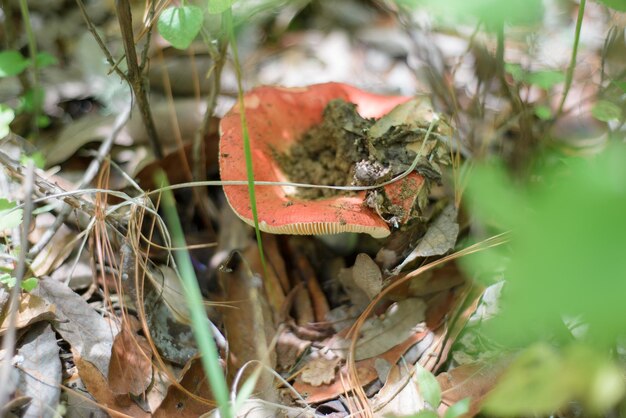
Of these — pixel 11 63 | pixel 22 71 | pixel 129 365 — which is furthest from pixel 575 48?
pixel 22 71

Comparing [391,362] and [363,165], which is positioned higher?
[363,165]

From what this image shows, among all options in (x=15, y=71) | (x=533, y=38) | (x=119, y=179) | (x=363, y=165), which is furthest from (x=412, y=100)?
(x=15, y=71)

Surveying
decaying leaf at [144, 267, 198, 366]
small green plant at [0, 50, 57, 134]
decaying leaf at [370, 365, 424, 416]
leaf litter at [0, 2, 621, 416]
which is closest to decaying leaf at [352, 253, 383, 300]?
leaf litter at [0, 2, 621, 416]

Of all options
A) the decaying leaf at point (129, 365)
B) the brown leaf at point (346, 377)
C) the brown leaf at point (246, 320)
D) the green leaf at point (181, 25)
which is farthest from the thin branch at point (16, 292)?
the brown leaf at point (346, 377)

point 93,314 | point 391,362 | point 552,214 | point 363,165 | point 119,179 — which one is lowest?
point 391,362

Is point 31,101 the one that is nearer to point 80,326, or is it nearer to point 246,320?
point 80,326

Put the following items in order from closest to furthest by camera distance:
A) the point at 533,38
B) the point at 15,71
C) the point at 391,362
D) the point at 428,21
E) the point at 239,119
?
the point at 391,362 < the point at 239,119 < the point at 15,71 < the point at 533,38 < the point at 428,21

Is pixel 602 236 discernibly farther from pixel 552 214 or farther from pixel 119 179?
pixel 119 179
